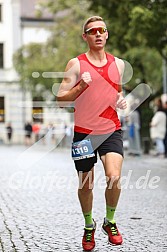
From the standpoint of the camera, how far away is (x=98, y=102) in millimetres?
5559

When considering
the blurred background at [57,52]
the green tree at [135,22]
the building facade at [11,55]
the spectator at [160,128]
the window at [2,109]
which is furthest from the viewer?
the window at [2,109]

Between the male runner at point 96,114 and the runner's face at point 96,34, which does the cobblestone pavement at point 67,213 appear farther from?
the runner's face at point 96,34

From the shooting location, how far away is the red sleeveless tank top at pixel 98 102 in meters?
5.53

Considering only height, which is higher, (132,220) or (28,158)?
(132,220)

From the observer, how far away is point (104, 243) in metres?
5.90

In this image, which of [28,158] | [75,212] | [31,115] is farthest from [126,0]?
[31,115]

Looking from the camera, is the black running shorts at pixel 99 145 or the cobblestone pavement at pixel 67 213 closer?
the black running shorts at pixel 99 145

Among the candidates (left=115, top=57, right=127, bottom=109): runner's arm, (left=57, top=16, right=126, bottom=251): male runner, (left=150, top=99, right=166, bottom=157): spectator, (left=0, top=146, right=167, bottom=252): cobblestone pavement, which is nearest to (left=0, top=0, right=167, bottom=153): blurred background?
(left=150, top=99, right=166, bottom=157): spectator

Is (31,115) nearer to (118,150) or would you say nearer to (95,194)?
A: (95,194)

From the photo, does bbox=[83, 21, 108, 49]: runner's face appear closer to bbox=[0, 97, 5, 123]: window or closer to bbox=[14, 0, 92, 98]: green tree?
bbox=[14, 0, 92, 98]: green tree

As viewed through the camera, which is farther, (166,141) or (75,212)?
(166,141)

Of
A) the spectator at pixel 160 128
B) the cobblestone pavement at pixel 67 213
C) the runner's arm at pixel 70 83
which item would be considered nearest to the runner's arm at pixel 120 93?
the runner's arm at pixel 70 83

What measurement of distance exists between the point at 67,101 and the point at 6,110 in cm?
4238

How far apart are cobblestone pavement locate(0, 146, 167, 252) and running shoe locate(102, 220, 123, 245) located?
75 mm
